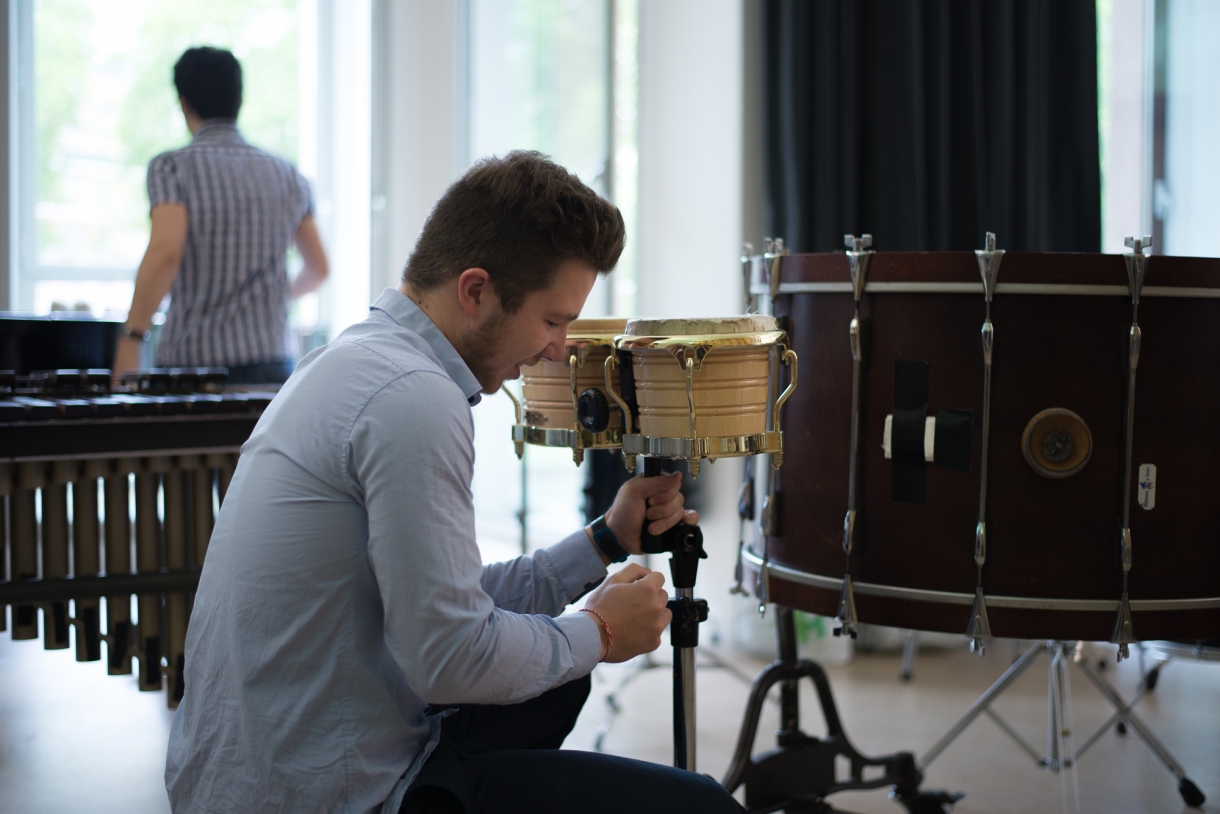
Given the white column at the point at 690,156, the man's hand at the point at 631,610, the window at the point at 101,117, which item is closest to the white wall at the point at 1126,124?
the white column at the point at 690,156

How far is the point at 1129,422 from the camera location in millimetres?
1541

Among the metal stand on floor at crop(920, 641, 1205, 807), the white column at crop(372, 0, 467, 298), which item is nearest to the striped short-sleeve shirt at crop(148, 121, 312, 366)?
the white column at crop(372, 0, 467, 298)

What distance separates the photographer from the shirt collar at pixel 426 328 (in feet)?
3.88

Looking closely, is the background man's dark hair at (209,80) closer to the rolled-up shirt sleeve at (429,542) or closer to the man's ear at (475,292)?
the man's ear at (475,292)

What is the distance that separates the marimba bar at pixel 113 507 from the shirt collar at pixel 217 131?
0.79 metres

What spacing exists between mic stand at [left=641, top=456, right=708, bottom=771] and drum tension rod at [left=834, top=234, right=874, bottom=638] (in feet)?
1.06

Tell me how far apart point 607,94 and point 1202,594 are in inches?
109

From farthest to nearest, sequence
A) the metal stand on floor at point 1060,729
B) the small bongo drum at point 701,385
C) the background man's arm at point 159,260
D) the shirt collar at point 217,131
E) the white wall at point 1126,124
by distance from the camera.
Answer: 1. the white wall at point 1126,124
2. the shirt collar at point 217,131
3. the background man's arm at point 159,260
4. the metal stand on floor at point 1060,729
5. the small bongo drum at point 701,385

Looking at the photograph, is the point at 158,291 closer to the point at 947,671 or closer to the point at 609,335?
the point at 609,335

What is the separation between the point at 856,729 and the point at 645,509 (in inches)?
60.6

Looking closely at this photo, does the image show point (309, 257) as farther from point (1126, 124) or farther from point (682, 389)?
point (1126, 124)

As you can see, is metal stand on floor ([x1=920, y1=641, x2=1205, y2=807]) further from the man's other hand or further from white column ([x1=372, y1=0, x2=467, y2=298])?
white column ([x1=372, y1=0, x2=467, y2=298])

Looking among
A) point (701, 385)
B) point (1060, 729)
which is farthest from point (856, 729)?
point (701, 385)

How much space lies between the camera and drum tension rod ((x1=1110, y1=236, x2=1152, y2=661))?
1.52 m
